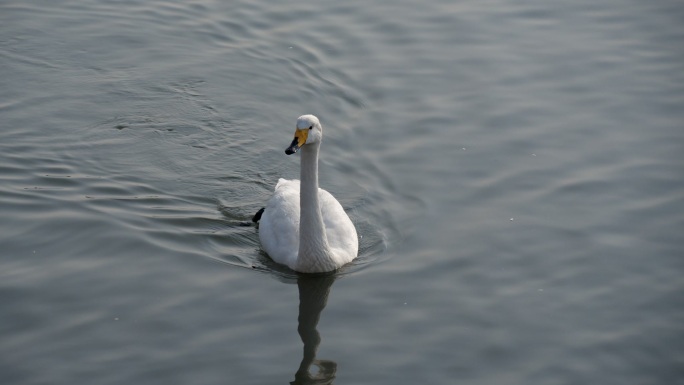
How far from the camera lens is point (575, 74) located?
18875mm

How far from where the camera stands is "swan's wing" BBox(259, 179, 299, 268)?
1373 centimetres

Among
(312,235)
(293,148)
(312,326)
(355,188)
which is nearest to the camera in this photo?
(312,326)

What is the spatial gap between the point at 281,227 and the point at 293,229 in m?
0.16

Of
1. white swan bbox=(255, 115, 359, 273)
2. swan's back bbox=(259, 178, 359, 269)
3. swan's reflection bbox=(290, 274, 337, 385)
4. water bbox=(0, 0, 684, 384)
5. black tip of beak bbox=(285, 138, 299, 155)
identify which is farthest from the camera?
swan's back bbox=(259, 178, 359, 269)

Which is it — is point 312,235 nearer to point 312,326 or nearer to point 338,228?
point 338,228

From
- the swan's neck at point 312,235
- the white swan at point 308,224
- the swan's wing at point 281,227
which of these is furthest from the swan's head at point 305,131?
the swan's wing at point 281,227

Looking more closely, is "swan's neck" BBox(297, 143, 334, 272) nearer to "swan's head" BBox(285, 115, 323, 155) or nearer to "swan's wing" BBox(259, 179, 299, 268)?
"swan's wing" BBox(259, 179, 299, 268)

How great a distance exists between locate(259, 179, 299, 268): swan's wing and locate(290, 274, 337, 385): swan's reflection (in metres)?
0.45

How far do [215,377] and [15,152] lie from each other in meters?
6.21

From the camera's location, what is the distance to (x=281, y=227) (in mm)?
13969

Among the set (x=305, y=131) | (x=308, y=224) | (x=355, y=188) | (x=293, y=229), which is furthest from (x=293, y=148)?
(x=355, y=188)

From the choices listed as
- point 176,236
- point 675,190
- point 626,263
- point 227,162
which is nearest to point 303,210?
point 176,236

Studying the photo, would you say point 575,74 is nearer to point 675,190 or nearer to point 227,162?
point 675,190

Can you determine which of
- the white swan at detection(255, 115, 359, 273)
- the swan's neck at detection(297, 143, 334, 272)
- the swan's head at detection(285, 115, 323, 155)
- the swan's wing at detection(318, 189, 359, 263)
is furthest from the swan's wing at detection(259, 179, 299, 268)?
the swan's head at detection(285, 115, 323, 155)
